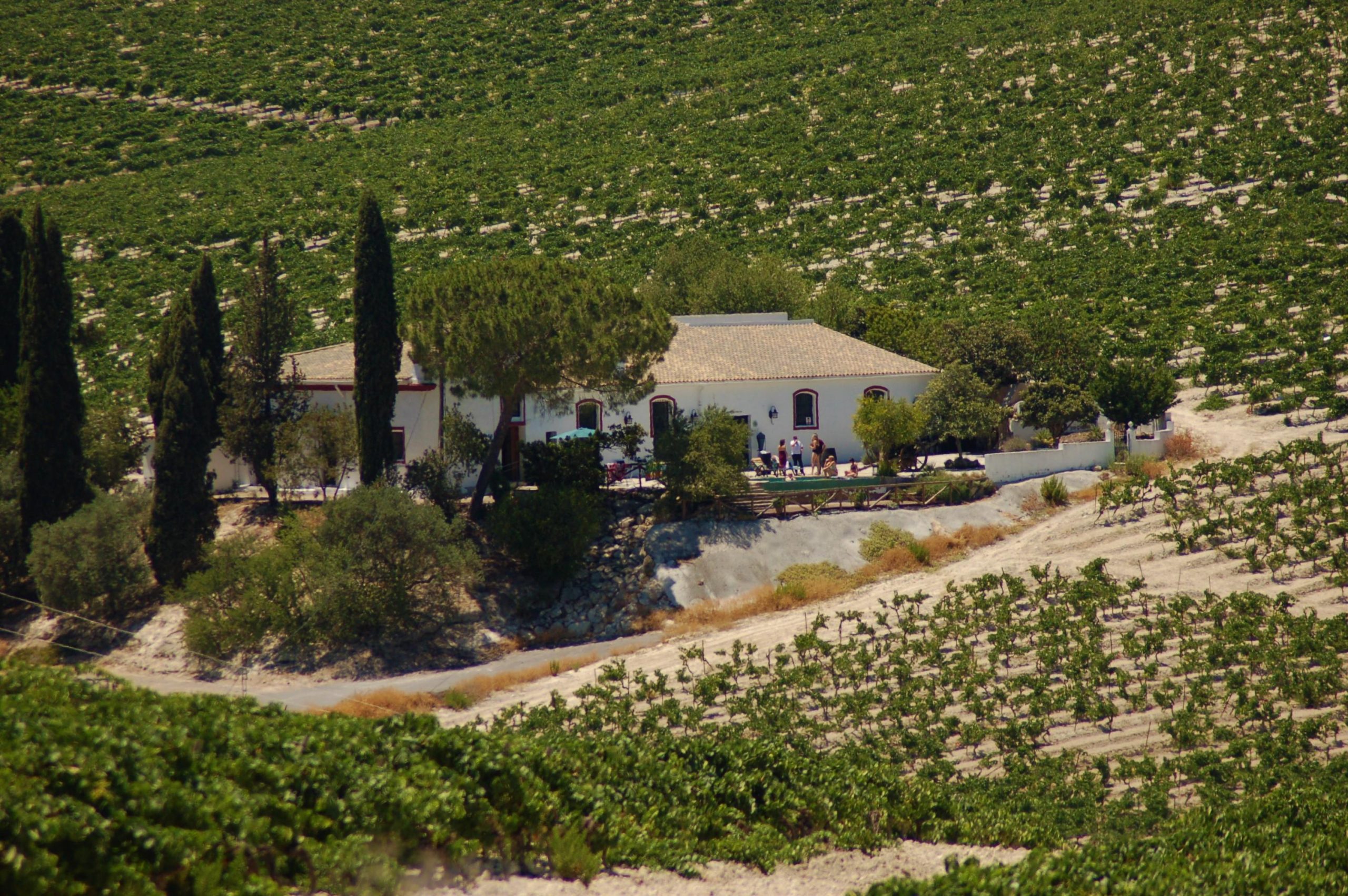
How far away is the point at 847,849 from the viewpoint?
16531 mm

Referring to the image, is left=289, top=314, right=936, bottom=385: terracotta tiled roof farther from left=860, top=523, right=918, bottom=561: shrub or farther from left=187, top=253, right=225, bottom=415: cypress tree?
left=860, top=523, right=918, bottom=561: shrub

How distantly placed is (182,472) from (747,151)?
177 feet

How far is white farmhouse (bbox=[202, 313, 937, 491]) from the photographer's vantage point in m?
A: 36.9

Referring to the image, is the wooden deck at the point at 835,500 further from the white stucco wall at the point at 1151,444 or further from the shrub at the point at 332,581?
the shrub at the point at 332,581

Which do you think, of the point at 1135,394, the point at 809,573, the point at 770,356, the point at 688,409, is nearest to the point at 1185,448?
the point at 1135,394

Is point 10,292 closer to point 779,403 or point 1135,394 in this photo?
point 779,403

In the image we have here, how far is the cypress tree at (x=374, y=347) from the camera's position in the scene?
1332 inches

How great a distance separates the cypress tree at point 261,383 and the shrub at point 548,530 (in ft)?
24.2

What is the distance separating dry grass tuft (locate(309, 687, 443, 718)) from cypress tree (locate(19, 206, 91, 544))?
1259 centimetres

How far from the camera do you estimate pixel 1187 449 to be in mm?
35688

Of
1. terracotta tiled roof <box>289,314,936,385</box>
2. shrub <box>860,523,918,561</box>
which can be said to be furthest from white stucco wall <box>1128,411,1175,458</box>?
shrub <box>860,523,918,561</box>

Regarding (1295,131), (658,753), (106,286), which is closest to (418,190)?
(106,286)

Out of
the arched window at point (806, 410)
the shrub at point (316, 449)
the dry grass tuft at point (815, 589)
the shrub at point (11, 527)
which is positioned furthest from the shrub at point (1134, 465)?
the shrub at point (11, 527)

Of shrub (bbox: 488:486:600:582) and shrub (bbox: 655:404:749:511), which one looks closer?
shrub (bbox: 488:486:600:582)
